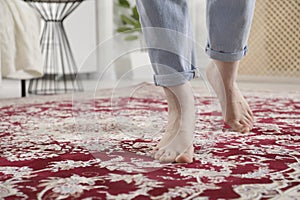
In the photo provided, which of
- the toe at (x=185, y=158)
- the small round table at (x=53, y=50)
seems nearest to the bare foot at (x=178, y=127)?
the toe at (x=185, y=158)

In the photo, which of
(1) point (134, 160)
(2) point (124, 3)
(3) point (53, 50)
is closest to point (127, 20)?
(2) point (124, 3)

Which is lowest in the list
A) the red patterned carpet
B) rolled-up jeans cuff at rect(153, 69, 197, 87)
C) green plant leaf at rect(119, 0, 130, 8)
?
the red patterned carpet

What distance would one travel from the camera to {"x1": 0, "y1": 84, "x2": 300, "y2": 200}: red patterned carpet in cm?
69

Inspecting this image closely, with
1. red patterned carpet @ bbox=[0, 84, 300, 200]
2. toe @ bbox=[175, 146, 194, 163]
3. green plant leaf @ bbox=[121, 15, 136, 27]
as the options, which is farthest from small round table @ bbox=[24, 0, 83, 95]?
toe @ bbox=[175, 146, 194, 163]

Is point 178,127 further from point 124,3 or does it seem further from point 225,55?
point 124,3

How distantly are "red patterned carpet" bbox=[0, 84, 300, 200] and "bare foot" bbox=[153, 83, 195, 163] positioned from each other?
30mm

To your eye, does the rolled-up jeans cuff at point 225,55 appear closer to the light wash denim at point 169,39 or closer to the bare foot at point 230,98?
the bare foot at point 230,98

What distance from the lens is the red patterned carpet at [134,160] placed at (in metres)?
0.69

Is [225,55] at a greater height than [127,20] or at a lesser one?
lesser

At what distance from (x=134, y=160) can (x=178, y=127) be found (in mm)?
120

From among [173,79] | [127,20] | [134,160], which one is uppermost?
[127,20]

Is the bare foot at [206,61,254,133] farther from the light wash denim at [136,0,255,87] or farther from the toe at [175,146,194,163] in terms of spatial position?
the toe at [175,146,194,163]

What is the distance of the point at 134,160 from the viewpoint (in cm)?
88

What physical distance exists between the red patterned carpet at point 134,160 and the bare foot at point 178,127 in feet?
0.10
